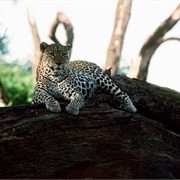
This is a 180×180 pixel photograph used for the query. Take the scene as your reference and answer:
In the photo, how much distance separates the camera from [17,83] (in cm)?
1608

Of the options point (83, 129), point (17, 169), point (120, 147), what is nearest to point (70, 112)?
point (83, 129)

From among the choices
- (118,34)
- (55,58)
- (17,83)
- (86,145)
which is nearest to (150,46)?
(118,34)

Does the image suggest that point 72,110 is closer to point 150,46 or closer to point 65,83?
point 65,83

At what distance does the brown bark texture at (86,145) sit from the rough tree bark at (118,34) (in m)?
6.98

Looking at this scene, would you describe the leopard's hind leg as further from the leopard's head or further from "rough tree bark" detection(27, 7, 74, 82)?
"rough tree bark" detection(27, 7, 74, 82)

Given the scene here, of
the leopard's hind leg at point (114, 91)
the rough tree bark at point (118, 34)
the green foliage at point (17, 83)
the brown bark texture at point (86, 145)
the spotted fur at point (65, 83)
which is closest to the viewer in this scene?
the brown bark texture at point (86, 145)

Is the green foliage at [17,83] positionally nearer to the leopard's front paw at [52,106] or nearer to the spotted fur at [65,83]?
the spotted fur at [65,83]

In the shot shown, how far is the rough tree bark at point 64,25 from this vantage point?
12.7 meters

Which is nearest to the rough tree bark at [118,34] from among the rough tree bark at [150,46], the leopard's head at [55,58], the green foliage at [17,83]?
the rough tree bark at [150,46]

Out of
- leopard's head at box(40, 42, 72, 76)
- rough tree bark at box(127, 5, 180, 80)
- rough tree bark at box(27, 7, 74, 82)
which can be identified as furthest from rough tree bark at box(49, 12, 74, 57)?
leopard's head at box(40, 42, 72, 76)

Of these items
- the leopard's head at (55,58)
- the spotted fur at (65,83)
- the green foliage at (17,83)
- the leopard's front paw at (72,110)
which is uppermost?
the leopard's head at (55,58)

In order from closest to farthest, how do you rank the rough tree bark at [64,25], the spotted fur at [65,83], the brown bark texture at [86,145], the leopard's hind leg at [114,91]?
the brown bark texture at [86,145] → the spotted fur at [65,83] → the leopard's hind leg at [114,91] → the rough tree bark at [64,25]

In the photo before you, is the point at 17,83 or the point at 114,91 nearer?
the point at 114,91

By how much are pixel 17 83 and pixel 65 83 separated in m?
10.5
